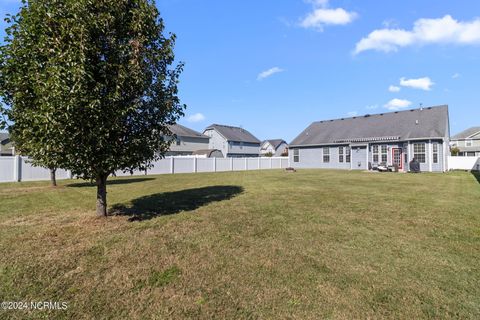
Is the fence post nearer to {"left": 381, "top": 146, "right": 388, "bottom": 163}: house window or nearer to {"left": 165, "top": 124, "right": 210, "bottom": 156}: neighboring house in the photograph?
{"left": 165, "top": 124, "right": 210, "bottom": 156}: neighboring house

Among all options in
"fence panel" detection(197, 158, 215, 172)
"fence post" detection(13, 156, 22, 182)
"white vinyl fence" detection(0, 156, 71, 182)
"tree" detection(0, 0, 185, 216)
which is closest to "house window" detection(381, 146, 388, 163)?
"fence panel" detection(197, 158, 215, 172)

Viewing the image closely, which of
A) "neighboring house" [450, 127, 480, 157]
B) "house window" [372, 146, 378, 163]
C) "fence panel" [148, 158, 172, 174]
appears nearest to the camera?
"fence panel" [148, 158, 172, 174]

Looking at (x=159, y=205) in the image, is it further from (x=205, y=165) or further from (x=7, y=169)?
(x=205, y=165)

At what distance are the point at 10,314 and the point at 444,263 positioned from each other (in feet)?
19.3

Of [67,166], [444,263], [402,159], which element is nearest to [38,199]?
[67,166]

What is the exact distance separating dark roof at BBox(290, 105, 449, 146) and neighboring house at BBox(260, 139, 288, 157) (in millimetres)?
29965

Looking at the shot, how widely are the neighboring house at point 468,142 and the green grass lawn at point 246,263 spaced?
54.4m

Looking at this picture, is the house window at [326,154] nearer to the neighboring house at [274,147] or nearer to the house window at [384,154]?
the house window at [384,154]

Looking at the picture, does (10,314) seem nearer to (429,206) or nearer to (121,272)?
(121,272)

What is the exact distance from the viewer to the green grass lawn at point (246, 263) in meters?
3.23

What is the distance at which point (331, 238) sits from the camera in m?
5.45

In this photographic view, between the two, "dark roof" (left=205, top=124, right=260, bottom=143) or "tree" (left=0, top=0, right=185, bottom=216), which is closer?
"tree" (left=0, top=0, right=185, bottom=216)

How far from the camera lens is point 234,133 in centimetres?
5478

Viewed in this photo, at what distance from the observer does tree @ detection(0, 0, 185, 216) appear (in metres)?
5.26
